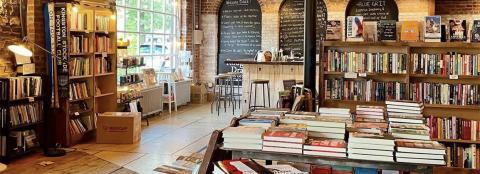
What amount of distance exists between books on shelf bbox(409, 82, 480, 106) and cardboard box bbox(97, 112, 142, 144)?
12.9ft

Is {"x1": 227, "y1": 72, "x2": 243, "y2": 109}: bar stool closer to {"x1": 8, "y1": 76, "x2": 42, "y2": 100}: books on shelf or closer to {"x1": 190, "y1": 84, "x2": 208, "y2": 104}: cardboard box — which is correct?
{"x1": 190, "y1": 84, "x2": 208, "y2": 104}: cardboard box

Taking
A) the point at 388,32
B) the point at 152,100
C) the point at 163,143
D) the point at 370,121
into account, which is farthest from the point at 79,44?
the point at 370,121

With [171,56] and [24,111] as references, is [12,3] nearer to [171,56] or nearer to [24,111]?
[24,111]

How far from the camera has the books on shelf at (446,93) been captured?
567 centimetres

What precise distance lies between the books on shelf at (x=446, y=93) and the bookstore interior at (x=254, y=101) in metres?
0.01

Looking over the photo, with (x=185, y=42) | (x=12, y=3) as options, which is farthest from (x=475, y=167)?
(x=185, y=42)

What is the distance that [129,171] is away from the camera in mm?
6000

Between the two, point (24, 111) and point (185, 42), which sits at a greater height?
point (185, 42)

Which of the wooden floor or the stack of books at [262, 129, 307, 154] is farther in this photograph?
the wooden floor

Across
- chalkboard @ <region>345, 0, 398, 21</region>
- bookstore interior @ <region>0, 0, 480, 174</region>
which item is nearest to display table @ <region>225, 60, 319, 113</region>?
bookstore interior @ <region>0, 0, 480, 174</region>

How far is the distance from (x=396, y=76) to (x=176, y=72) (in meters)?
6.61

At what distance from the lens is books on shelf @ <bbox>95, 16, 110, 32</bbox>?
8.07 metres

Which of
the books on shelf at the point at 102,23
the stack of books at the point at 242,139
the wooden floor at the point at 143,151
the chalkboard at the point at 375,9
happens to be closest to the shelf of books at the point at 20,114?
the wooden floor at the point at 143,151

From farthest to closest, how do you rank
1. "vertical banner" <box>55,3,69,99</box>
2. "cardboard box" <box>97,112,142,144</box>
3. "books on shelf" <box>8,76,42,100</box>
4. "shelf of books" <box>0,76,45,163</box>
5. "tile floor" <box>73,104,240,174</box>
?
"cardboard box" <box>97,112,142,144</box> → "vertical banner" <box>55,3,69,99</box> → "tile floor" <box>73,104,240,174</box> → "books on shelf" <box>8,76,42,100</box> → "shelf of books" <box>0,76,45,163</box>
